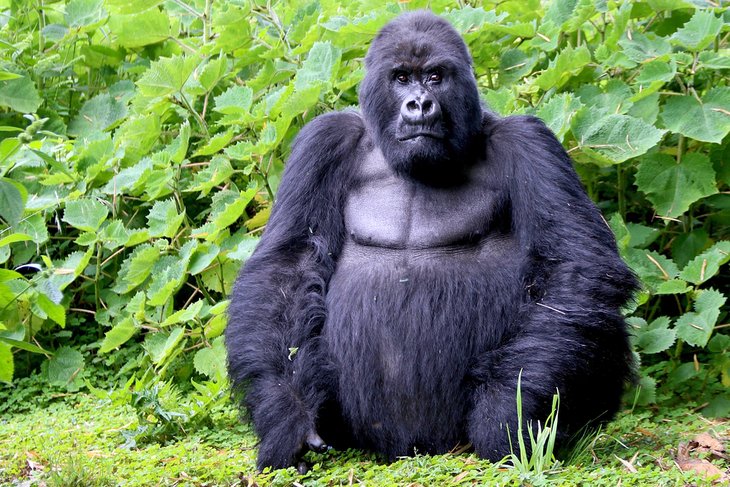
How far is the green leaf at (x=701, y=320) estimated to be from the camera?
196 inches

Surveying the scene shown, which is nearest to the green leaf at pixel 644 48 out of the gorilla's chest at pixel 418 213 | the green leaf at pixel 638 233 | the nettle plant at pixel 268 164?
the nettle plant at pixel 268 164

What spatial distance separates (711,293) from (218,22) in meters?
3.25

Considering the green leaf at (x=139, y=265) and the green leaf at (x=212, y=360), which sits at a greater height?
the green leaf at (x=139, y=265)

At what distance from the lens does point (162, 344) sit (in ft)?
18.2

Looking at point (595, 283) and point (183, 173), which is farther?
point (183, 173)

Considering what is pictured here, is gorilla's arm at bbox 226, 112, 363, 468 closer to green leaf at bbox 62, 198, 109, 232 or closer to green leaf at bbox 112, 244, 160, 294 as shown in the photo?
green leaf at bbox 112, 244, 160, 294

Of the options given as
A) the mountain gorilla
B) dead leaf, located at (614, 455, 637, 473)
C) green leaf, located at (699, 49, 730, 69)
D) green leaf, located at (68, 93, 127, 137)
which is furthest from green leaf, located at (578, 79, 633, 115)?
green leaf, located at (68, 93, 127, 137)

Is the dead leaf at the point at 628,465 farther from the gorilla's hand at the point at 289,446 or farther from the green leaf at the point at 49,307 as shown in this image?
the green leaf at the point at 49,307

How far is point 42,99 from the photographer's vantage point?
6.83 m

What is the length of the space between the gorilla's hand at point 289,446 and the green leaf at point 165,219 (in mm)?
1942

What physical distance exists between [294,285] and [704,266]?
6.96 feet

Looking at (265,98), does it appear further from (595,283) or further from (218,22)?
(595,283)

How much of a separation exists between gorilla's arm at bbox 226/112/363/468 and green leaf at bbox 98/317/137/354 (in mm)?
1211

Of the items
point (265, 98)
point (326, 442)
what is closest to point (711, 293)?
point (326, 442)
